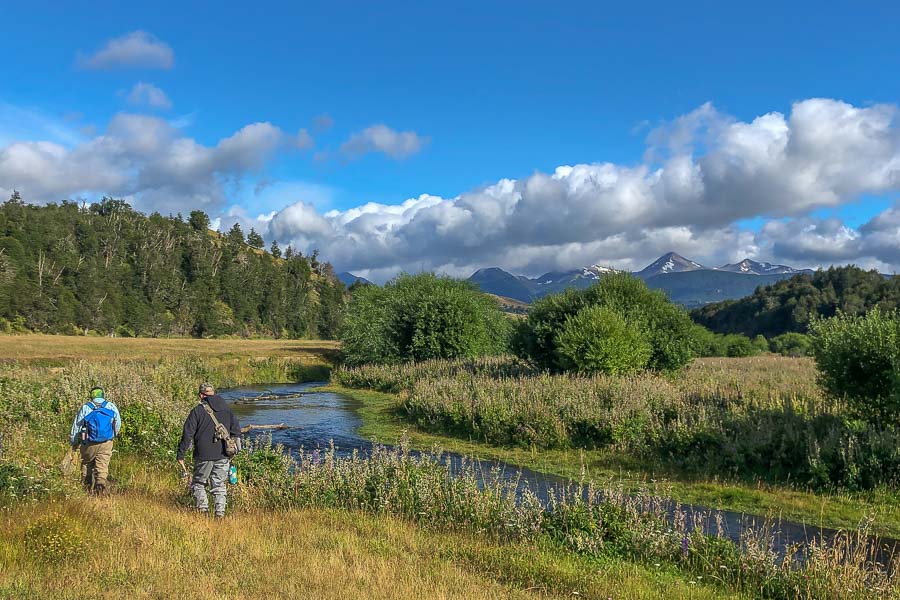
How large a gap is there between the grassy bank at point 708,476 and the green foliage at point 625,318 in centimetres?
420

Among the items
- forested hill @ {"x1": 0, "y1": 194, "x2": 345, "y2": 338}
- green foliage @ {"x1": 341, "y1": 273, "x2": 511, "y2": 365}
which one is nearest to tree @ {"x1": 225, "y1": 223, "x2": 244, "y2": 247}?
forested hill @ {"x1": 0, "y1": 194, "x2": 345, "y2": 338}

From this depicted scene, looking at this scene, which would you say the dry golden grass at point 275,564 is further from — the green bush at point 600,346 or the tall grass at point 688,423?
the green bush at point 600,346

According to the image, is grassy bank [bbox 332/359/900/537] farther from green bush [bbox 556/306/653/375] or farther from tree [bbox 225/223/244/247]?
tree [bbox 225/223/244/247]

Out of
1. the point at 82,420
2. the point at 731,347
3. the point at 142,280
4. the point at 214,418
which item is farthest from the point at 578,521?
the point at 142,280

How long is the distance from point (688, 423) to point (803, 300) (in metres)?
91.6

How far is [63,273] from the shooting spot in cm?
11050

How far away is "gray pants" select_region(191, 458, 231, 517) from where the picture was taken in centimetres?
1045

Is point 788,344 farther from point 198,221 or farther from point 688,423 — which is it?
point 198,221

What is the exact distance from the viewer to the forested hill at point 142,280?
331ft

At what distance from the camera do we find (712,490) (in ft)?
46.9

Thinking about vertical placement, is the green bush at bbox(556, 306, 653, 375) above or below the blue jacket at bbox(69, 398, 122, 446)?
above

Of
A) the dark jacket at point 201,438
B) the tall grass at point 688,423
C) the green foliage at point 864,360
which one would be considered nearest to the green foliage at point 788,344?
the tall grass at point 688,423

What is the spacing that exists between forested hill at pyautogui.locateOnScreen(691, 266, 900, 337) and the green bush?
67099 millimetres

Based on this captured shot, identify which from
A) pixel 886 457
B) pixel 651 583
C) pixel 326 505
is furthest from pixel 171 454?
pixel 886 457
